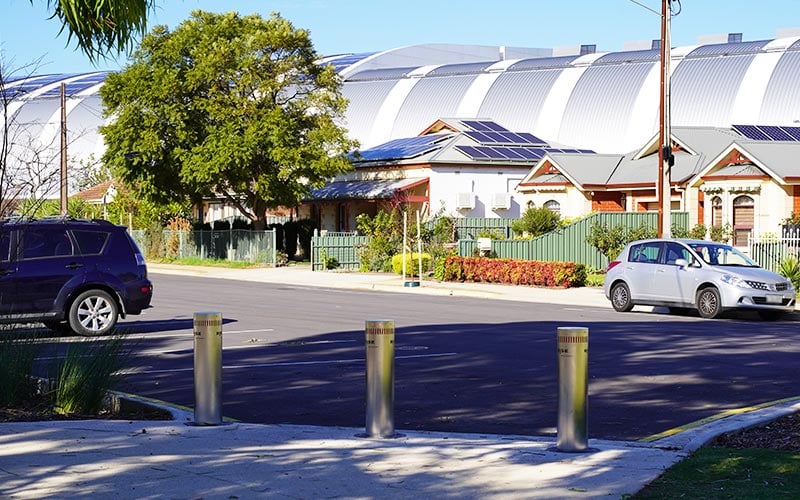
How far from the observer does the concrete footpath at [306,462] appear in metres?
7.46

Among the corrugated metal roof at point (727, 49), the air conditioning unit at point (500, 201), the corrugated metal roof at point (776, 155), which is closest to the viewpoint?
the corrugated metal roof at point (776, 155)

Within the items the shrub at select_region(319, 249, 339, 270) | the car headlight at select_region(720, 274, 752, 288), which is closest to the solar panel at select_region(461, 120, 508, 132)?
the shrub at select_region(319, 249, 339, 270)

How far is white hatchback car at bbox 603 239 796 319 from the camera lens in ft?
79.0

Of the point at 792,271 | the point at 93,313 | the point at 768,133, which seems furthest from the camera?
the point at 768,133

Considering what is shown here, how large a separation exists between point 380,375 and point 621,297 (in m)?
17.7

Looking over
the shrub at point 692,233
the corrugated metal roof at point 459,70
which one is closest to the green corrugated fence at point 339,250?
the shrub at point 692,233

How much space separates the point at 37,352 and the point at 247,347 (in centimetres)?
627

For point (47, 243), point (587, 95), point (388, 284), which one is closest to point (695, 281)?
point (47, 243)

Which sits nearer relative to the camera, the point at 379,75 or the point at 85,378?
the point at 85,378

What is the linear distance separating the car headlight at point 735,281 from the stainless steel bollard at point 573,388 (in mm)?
16071

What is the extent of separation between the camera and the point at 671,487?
7.50 meters

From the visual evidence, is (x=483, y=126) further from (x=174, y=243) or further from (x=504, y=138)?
(x=174, y=243)

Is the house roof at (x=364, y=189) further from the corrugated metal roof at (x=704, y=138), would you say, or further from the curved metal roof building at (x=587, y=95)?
the corrugated metal roof at (x=704, y=138)

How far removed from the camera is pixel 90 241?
767 inches
